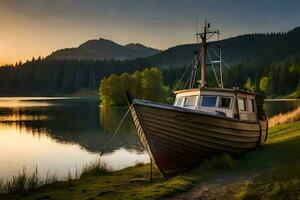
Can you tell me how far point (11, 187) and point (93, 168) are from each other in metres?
4.75

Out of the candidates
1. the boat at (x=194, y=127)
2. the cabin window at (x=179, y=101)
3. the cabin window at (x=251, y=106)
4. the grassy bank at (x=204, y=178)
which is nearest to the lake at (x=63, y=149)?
the grassy bank at (x=204, y=178)

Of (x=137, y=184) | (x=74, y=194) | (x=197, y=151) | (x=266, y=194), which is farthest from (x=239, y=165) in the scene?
(x=74, y=194)

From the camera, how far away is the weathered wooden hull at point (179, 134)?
1692 cm

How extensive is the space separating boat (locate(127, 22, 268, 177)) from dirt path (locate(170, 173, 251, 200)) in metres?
2.82

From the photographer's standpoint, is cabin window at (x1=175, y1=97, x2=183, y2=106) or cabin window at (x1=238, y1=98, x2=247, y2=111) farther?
cabin window at (x1=175, y1=97, x2=183, y2=106)

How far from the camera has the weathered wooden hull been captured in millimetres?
16922

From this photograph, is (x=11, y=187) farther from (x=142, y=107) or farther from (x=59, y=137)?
(x=59, y=137)

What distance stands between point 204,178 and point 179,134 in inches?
99.0

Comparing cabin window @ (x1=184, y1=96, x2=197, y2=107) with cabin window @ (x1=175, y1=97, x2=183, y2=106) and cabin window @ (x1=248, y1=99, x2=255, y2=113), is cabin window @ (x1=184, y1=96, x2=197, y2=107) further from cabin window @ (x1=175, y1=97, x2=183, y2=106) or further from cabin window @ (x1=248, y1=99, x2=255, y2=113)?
cabin window @ (x1=248, y1=99, x2=255, y2=113)

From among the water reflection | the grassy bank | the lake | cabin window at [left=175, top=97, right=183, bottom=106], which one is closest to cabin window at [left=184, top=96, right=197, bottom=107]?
cabin window at [left=175, top=97, right=183, bottom=106]

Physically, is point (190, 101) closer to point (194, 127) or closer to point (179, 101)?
point (179, 101)

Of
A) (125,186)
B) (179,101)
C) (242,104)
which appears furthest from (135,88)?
(125,186)

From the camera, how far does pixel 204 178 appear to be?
15.5 metres

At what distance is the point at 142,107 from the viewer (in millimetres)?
16719
